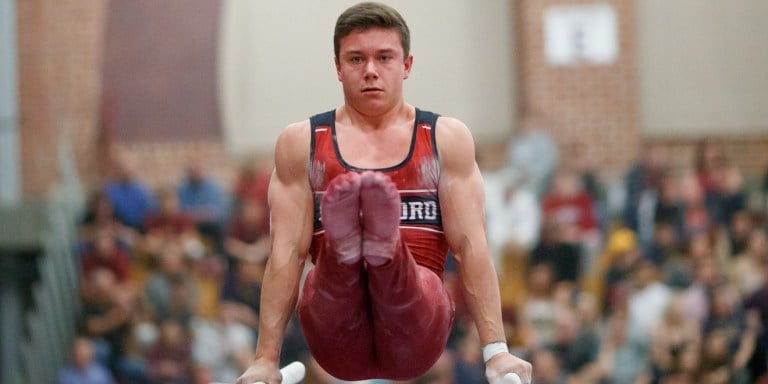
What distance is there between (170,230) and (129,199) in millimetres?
598

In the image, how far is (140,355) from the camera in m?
10.4

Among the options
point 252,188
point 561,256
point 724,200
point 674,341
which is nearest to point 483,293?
point 674,341

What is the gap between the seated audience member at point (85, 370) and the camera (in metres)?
10.0

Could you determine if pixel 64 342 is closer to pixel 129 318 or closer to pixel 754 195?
pixel 129 318

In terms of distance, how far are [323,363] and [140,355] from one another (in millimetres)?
5472

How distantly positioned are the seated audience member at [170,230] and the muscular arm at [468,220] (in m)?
6.01

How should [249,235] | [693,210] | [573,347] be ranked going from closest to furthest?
[573,347] < [693,210] < [249,235]

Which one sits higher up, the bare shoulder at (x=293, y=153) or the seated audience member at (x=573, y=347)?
the bare shoulder at (x=293, y=153)

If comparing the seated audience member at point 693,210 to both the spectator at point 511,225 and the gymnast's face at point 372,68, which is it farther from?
the gymnast's face at point 372,68

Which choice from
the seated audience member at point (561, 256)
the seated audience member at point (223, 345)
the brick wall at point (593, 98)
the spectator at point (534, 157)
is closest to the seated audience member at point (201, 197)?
the seated audience member at point (223, 345)

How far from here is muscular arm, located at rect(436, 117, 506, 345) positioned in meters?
5.02

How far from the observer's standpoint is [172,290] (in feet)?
33.8

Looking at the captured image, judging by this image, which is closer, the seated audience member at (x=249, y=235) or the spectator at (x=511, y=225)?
the seated audience member at (x=249, y=235)

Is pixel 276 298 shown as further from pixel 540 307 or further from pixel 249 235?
pixel 249 235
